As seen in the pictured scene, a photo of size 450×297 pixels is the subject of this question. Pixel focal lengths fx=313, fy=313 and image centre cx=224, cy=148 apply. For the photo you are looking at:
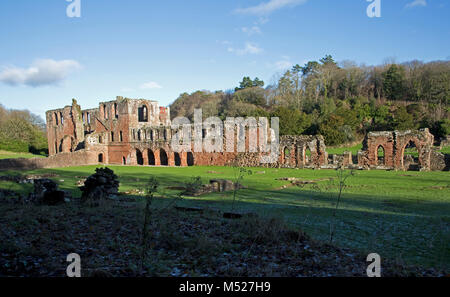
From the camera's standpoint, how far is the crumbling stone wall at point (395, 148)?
21.6 meters

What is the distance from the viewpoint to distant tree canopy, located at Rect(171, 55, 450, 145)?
131ft

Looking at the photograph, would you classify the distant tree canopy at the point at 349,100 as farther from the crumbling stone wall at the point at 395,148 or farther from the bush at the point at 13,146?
the bush at the point at 13,146

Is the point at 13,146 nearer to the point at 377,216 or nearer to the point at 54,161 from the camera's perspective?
the point at 54,161

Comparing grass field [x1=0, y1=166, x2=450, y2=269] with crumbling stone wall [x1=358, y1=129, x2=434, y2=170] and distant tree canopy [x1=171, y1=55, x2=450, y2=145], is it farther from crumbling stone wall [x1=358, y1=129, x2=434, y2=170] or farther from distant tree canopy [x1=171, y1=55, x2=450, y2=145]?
distant tree canopy [x1=171, y1=55, x2=450, y2=145]

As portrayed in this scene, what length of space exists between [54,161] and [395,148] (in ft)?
99.6

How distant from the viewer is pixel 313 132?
140 feet

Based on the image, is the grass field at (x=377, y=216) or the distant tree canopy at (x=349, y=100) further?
the distant tree canopy at (x=349, y=100)

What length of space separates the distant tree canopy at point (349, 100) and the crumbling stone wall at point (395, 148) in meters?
15.3

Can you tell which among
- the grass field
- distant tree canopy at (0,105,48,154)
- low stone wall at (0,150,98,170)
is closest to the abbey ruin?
low stone wall at (0,150,98,170)

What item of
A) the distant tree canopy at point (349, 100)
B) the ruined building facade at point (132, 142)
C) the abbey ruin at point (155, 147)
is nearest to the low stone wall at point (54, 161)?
the abbey ruin at point (155, 147)

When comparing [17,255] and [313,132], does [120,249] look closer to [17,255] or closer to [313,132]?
[17,255]

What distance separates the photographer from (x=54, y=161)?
30.8m
